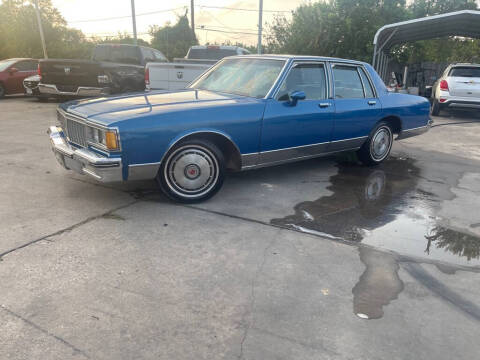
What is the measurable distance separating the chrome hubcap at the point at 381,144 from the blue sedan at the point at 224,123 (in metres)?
0.08

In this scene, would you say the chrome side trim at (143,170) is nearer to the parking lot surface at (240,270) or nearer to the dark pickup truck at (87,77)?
the parking lot surface at (240,270)

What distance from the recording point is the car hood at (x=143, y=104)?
3971 millimetres

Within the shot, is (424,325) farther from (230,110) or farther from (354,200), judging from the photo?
(230,110)

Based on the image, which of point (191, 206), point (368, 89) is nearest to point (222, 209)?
point (191, 206)

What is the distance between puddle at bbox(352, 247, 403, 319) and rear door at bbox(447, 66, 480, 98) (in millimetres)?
10448

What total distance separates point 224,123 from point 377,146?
315 centimetres

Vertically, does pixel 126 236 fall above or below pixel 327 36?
below

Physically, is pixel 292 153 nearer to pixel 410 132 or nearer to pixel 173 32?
pixel 410 132

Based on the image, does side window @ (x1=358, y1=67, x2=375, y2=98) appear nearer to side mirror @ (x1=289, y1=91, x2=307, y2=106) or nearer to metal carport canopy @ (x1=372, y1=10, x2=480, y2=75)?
side mirror @ (x1=289, y1=91, x2=307, y2=106)

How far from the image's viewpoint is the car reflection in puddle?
3.01 metres

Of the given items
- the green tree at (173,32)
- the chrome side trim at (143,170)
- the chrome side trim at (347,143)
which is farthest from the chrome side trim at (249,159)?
the green tree at (173,32)

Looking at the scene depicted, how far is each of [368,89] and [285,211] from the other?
285 centimetres

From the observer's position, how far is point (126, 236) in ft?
11.8

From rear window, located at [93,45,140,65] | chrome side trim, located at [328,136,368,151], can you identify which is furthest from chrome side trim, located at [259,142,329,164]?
rear window, located at [93,45,140,65]
